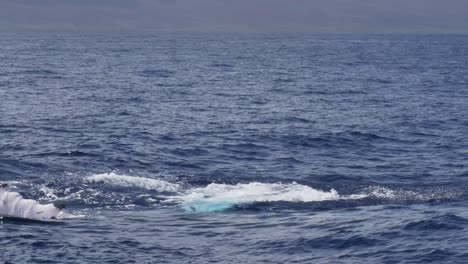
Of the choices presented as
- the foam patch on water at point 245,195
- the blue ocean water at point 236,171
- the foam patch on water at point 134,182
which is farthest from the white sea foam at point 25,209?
the foam patch on water at point 134,182

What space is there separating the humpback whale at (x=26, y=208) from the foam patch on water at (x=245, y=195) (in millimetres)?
7508

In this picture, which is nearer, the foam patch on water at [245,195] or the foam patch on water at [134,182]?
the foam patch on water at [245,195]

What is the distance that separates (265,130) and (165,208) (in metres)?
29.5

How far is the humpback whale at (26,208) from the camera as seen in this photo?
4278 cm

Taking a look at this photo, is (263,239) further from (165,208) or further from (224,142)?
(224,142)

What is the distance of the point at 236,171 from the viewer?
57.4 m

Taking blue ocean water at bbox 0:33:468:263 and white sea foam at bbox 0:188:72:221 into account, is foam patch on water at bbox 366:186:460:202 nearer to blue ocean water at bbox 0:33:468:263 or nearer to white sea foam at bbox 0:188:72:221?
blue ocean water at bbox 0:33:468:263

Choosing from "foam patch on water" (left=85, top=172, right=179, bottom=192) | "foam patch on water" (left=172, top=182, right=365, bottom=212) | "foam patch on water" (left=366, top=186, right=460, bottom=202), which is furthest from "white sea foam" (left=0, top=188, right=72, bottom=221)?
"foam patch on water" (left=366, top=186, right=460, bottom=202)

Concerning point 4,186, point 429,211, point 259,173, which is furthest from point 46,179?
point 429,211

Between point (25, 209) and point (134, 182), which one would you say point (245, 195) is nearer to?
point (134, 182)

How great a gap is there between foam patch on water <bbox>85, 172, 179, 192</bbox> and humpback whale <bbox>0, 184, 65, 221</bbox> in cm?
864

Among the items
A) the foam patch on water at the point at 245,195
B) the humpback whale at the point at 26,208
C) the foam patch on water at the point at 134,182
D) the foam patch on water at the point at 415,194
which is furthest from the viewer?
the foam patch on water at the point at 134,182

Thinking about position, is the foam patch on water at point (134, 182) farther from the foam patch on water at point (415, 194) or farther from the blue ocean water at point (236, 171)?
the foam patch on water at point (415, 194)

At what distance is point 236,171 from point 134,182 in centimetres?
835
